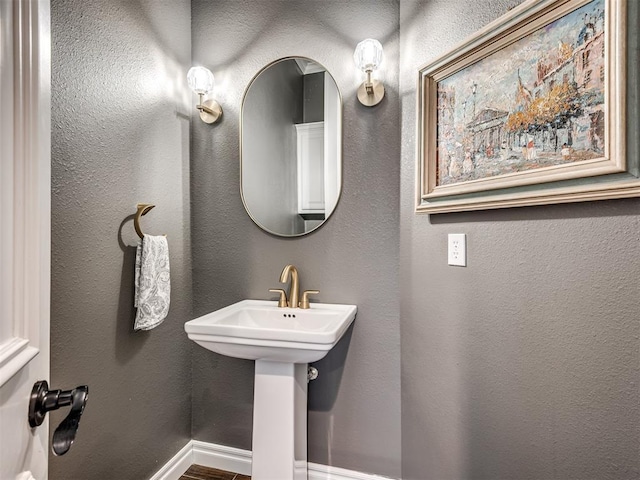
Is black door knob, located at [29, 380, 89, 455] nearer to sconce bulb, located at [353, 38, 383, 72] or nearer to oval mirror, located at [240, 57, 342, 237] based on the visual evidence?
oval mirror, located at [240, 57, 342, 237]

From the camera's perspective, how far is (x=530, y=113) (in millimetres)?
941

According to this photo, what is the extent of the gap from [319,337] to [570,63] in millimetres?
1041

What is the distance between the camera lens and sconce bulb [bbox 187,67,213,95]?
1631 mm

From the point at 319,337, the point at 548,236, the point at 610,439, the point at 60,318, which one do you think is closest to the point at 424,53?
the point at 548,236

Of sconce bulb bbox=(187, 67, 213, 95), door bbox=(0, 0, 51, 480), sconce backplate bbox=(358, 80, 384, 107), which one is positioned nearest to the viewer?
door bbox=(0, 0, 51, 480)

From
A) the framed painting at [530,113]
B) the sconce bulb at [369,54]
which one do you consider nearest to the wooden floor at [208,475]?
the framed painting at [530,113]

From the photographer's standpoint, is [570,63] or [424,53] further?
[424,53]

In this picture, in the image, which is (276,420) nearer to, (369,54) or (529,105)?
(529,105)

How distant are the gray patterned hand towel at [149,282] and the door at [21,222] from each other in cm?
88

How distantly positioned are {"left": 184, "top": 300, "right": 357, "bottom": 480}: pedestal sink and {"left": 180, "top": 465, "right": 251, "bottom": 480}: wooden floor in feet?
1.39

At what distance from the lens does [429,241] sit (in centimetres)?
130

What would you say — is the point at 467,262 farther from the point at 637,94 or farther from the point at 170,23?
the point at 170,23

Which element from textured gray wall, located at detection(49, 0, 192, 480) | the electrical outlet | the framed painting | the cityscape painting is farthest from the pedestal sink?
the cityscape painting

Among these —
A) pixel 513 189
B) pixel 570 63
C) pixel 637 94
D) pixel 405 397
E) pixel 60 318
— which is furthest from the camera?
pixel 405 397
